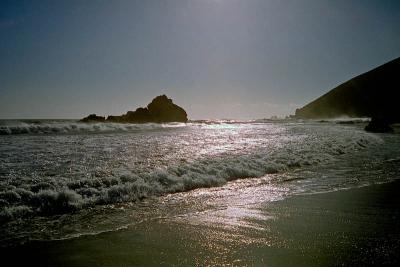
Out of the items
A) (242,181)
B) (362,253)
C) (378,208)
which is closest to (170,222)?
(362,253)

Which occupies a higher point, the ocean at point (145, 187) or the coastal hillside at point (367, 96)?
the coastal hillside at point (367, 96)

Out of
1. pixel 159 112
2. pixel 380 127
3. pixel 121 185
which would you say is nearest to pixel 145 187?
pixel 121 185

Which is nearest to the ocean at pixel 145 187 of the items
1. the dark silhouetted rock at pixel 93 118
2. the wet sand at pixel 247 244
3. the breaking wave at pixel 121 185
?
the breaking wave at pixel 121 185

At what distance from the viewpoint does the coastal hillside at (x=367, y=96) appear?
114 meters

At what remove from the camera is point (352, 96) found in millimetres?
129500

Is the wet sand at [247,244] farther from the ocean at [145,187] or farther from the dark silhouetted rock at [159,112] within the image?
the dark silhouetted rock at [159,112]

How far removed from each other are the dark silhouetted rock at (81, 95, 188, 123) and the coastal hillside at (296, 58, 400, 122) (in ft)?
A: 218

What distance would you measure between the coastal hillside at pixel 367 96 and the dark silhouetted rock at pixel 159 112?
218 feet

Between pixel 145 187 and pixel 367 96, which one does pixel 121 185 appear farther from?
pixel 367 96

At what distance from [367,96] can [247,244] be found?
13390cm

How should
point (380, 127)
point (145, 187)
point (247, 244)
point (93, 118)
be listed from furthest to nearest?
point (93, 118), point (380, 127), point (145, 187), point (247, 244)

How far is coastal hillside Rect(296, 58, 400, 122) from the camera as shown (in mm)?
114000

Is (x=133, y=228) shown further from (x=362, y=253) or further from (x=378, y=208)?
(x=378, y=208)

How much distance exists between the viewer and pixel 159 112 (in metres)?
99.1
